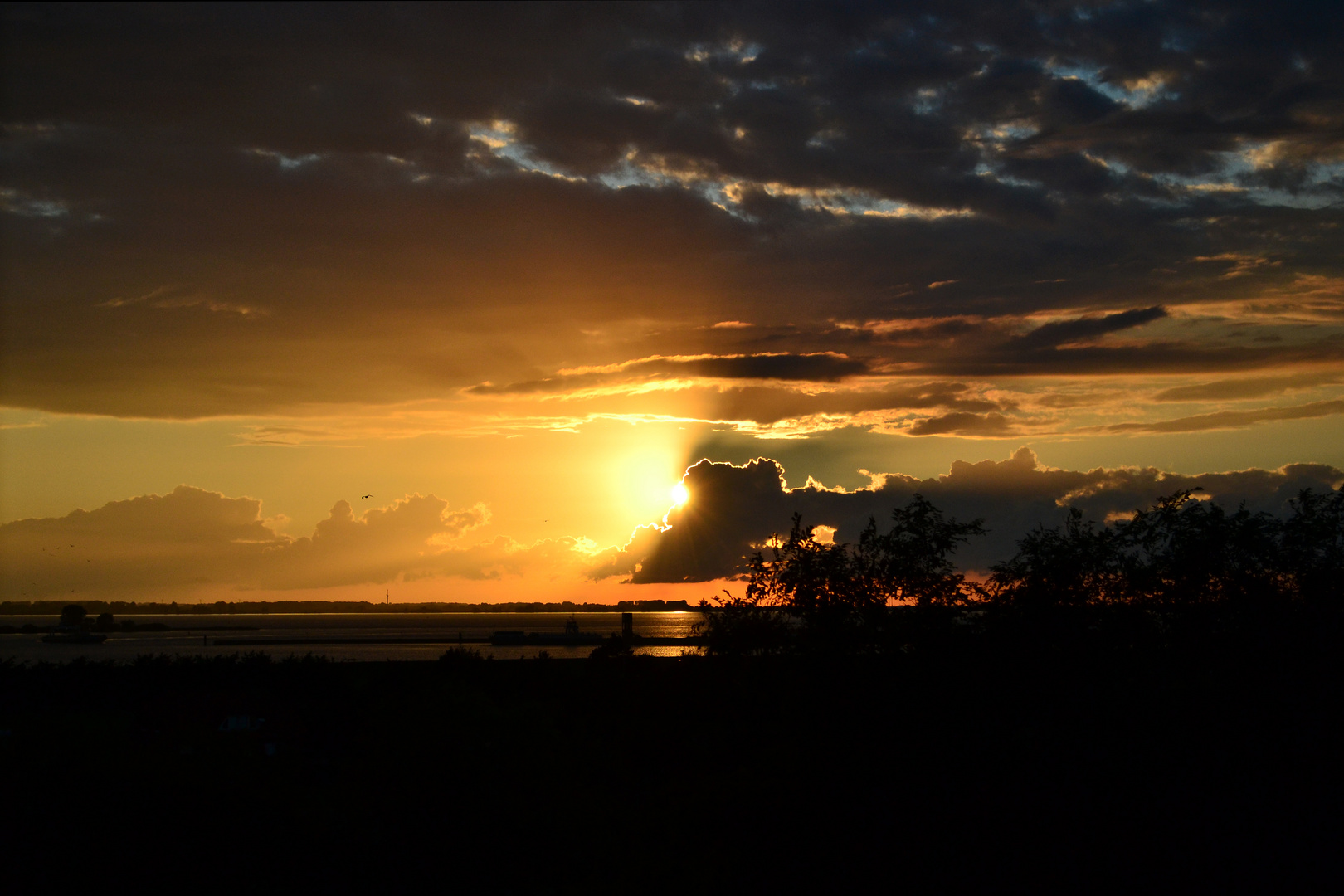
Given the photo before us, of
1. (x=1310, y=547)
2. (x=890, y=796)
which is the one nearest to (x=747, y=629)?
(x=890, y=796)

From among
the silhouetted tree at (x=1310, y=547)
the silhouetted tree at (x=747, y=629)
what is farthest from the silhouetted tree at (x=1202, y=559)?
the silhouetted tree at (x=747, y=629)

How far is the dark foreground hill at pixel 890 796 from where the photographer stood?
16094 mm

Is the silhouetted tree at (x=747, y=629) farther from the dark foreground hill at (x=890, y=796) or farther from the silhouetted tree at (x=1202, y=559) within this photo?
the silhouetted tree at (x=1202, y=559)

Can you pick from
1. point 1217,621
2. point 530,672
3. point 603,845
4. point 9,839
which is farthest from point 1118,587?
point 530,672

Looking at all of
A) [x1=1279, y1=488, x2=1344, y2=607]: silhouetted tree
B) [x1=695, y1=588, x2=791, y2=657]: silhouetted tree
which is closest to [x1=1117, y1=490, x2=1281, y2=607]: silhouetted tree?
[x1=1279, y1=488, x2=1344, y2=607]: silhouetted tree

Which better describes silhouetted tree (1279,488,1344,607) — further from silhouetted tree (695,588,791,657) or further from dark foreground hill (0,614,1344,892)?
silhouetted tree (695,588,791,657)

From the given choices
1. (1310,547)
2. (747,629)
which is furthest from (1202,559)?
(747,629)

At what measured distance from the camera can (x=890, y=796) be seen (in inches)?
648

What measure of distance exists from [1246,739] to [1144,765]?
7.74ft

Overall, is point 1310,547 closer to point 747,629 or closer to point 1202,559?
point 1202,559

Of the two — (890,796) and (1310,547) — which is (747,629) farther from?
(1310,547)

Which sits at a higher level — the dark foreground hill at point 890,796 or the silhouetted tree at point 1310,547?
the silhouetted tree at point 1310,547

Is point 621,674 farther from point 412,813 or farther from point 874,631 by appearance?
point 874,631

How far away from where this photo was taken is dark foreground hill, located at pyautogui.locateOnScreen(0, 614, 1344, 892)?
1609 cm
